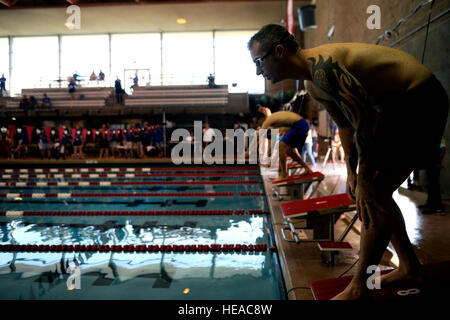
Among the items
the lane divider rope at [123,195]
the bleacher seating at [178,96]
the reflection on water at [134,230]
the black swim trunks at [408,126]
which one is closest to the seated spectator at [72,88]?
the bleacher seating at [178,96]

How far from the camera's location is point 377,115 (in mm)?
1305

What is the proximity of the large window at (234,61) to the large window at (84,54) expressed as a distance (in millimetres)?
6222

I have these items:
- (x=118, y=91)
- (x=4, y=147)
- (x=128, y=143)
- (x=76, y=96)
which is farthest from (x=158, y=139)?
(x=76, y=96)

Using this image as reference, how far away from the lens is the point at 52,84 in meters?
19.8

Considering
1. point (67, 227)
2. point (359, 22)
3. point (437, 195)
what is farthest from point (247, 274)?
point (359, 22)

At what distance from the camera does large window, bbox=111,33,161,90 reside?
19.3 metres

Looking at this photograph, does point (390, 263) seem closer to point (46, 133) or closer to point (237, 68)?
point (46, 133)

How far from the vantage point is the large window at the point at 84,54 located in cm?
1928

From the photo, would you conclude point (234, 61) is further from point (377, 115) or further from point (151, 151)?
point (377, 115)

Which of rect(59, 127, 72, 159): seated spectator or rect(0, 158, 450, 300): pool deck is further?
rect(59, 127, 72, 159): seated spectator

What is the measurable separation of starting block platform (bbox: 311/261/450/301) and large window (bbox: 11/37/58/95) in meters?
20.8

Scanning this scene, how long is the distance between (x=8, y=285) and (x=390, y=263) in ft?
8.97

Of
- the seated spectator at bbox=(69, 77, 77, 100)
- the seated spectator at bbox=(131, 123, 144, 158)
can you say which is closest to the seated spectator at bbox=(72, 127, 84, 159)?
the seated spectator at bbox=(131, 123, 144, 158)

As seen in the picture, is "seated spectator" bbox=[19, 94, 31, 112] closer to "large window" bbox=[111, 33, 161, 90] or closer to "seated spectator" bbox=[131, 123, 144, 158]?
"large window" bbox=[111, 33, 161, 90]
